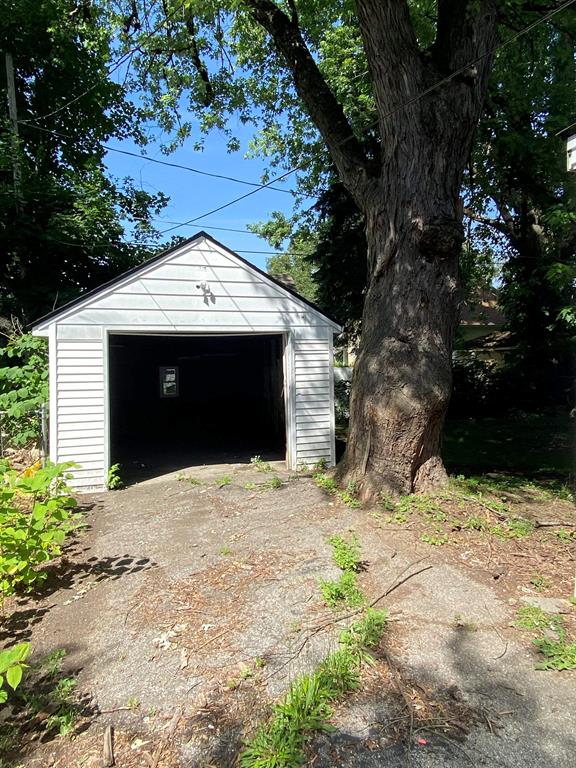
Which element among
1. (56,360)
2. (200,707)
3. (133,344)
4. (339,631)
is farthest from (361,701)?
(133,344)

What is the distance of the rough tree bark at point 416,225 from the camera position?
5676mm

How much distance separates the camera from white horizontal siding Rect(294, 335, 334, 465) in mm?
8875

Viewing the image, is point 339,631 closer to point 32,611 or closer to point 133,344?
point 32,611

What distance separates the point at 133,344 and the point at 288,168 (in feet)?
25.9

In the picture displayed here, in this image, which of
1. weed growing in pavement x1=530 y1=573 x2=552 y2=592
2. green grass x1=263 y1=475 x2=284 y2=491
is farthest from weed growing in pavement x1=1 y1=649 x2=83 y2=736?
green grass x1=263 y1=475 x2=284 y2=491

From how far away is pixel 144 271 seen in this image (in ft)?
26.1

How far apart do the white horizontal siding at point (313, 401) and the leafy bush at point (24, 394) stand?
4.41 meters

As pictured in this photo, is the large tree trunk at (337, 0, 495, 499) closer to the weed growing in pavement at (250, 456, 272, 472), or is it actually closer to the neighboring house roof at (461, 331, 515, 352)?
the weed growing in pavement at (250, 456, 272, 472)

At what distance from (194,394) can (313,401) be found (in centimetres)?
961

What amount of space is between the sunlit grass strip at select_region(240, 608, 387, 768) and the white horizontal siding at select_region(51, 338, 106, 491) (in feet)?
18.2

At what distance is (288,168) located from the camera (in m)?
16.6

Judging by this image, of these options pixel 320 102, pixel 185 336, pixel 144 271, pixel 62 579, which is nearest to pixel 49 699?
pixel 62 579

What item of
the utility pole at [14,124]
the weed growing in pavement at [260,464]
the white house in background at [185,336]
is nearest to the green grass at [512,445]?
the white house in background at [185,336]

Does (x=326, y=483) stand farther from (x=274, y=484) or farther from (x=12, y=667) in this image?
(x=12, y=667)
